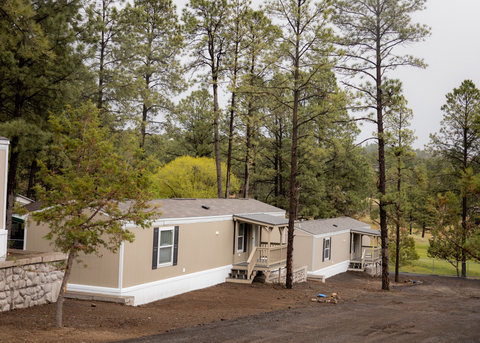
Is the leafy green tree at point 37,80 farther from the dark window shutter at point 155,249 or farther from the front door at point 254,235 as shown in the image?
the front door at point 254,235

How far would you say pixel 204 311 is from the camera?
12.2 meters

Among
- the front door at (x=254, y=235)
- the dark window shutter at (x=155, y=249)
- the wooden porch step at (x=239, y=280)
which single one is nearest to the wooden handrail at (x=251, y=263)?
the wooden porch step at (x=239, y=280)

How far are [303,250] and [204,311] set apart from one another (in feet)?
38.9

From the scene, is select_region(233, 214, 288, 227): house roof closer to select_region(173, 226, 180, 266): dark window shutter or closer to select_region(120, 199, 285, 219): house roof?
select_region(120, 199, 285, 219): house roof

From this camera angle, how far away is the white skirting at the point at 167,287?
42.0ft

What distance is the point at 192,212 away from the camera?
16.0 metres

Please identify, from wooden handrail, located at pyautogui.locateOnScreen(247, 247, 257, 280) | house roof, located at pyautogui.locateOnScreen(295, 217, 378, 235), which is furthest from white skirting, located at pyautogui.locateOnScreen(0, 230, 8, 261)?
house roof, located at pyautogui.locateOnScreen(295, 217, 378, 235)

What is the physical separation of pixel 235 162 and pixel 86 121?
25667mm

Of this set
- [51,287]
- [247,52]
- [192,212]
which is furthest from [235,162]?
[51,287]

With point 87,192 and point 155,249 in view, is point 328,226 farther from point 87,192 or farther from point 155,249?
point 87,192

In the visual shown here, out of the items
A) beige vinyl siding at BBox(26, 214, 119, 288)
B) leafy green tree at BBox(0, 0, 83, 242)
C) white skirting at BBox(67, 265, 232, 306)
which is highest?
leafy green tree at BBox(0, 0, 83, 242)

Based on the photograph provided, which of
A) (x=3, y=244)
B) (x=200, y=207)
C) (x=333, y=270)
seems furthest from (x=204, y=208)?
(x=333, y=270)

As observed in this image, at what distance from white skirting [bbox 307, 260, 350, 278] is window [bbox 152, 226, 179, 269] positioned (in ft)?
34.0

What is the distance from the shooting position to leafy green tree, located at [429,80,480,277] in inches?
1113
